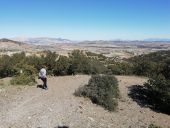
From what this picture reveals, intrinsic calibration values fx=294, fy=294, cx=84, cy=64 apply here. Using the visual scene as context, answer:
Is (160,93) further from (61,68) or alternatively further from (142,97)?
(61,68)

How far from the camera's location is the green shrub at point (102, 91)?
15891mm

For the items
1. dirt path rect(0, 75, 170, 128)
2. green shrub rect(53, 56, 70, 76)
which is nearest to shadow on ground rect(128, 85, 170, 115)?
dirt path rect(0, 75, 170, 128)

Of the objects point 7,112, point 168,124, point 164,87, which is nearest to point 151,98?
point 164,87

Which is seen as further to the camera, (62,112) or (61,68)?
(61,68)

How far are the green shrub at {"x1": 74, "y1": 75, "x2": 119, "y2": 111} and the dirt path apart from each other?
444 millimetres

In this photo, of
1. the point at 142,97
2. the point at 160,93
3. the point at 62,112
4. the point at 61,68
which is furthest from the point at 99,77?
the point at 61,68

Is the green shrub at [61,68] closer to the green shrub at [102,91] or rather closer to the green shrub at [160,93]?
the green shrub at [160,93]

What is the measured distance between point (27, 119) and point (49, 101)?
10.6 ft

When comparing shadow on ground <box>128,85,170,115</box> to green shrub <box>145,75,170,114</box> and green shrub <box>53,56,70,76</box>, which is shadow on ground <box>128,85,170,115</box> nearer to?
Answer: green shrub <box>145,75,170,114</box>

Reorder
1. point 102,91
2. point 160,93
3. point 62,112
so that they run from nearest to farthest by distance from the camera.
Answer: point 62,112 < point 102,91 < point 160,93

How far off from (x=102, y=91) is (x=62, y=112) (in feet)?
12.8

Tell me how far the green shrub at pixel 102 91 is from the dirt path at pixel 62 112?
1.46 ft

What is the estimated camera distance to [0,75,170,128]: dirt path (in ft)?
39.1

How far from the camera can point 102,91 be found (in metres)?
16.6
